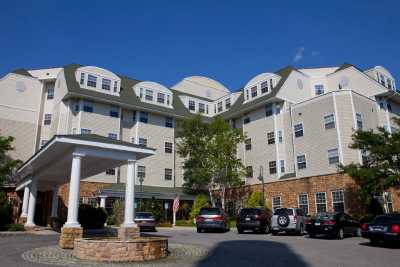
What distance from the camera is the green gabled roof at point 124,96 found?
34.0 m

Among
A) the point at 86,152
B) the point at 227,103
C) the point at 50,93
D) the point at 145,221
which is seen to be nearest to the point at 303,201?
the point at 145,221

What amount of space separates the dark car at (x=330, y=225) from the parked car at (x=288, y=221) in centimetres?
138

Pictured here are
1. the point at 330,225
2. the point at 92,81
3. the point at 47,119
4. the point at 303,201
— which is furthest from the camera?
the point at 47,119

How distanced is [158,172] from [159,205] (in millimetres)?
4757

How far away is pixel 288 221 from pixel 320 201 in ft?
32.5

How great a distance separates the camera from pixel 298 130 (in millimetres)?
33250

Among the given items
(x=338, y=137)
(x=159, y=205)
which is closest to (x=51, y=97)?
(x=159, y=205)

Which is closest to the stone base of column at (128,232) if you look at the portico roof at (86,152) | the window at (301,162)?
the portico roof at (86,152)

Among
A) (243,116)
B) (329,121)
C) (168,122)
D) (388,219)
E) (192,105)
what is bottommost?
(388,219)

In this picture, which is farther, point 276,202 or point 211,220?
point 276,202

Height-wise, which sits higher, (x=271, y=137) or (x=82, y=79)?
(x=82, y=79)

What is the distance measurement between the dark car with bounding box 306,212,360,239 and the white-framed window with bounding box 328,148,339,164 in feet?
34.3

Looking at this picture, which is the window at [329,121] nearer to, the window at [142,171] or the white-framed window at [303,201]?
the white-framed window at [303,201]

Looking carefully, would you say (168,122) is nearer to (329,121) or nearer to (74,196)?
(329,121)
